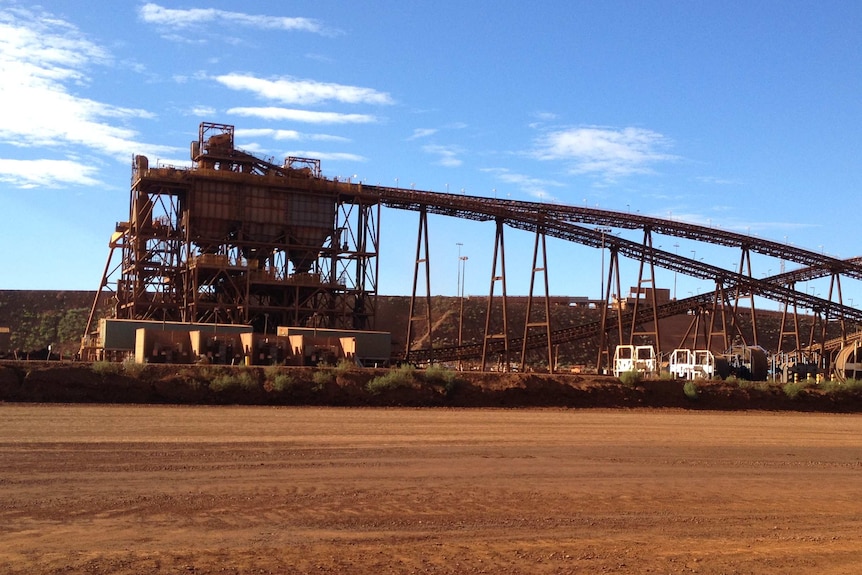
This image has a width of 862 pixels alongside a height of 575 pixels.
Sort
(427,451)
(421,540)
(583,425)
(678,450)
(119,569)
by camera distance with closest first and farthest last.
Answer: (119,569), (421,540), (427,451), (678,450), (583,425)

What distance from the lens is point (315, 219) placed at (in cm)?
6297

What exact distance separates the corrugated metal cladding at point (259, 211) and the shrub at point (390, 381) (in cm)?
2708

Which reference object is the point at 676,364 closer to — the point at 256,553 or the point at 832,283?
the point at 832,283

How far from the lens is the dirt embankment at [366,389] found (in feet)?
105

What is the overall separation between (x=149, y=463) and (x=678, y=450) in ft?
44.3

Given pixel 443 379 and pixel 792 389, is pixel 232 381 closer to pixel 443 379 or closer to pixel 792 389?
pixel 443 379

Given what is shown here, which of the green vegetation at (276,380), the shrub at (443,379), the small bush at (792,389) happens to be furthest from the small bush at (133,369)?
the small bush at (792,389)

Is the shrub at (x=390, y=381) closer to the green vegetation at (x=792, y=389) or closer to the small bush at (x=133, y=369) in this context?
the small bush at (x=133, y=369)

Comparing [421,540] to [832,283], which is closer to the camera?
[421,540]

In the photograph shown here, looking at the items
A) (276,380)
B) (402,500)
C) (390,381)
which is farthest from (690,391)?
(402,500)

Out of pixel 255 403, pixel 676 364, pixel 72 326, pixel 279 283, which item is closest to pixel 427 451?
pixel 255 403

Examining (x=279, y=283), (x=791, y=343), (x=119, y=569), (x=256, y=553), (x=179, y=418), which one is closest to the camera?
(x=119, y=569)

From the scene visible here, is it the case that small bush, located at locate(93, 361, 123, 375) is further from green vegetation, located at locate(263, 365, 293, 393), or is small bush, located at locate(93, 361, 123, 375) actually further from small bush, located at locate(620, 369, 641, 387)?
small bush, located at locate(620, 369, 641, 387)

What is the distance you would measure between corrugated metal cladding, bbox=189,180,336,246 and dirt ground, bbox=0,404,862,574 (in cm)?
3468
